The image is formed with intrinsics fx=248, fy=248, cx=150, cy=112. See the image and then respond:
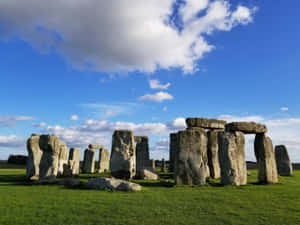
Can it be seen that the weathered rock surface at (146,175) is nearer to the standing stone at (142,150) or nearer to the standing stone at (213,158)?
the standing stone at (213,158)

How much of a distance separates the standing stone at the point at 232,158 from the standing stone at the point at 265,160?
53.0 inches

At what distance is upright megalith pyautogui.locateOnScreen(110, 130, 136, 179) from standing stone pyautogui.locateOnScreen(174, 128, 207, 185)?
3.84m

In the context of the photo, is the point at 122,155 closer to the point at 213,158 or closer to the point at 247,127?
the point at 213,158

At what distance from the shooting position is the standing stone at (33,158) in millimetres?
14812

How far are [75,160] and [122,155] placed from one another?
686cm

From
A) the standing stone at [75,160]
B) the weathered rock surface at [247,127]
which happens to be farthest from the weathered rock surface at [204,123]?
the standing stone at [75,160]

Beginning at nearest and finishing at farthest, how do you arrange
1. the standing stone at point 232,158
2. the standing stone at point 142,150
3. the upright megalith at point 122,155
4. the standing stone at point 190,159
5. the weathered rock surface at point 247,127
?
1. the standing stone at point 232,158
2. the standing stone at point 190,159
3. the weathered rock surface at point 247,127
4. the upright megalith at point 122,155
5. the standing stone at point 142,150

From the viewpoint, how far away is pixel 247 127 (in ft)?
41.0

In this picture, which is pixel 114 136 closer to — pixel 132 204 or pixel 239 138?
pixel 239 138

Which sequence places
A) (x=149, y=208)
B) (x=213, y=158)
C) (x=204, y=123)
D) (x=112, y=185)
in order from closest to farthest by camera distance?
(x=149, y=208) < (x=112, y=185) < (x=213, y=158) < (x=204, y=123)

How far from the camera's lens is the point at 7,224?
17.3 feet

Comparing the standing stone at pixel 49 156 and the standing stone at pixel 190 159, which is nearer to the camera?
the standing stone at pixel 190 159

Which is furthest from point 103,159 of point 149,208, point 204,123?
point 149,208

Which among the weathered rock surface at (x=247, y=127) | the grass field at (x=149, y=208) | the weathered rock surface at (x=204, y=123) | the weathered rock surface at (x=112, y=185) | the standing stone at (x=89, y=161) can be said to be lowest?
the grass field at (x=149, y=208)
